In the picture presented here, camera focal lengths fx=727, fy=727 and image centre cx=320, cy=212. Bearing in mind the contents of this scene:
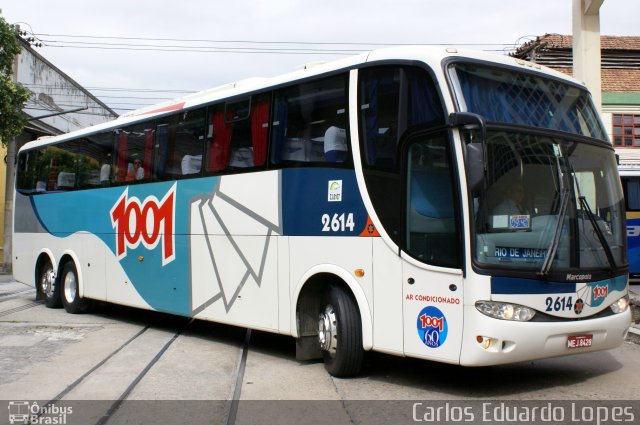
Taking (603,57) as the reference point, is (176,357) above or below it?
below

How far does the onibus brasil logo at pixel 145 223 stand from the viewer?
10938 millimetres

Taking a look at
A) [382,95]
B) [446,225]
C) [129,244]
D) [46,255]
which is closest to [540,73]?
[382,95]

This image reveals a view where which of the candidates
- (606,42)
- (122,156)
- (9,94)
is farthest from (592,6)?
(606,42)

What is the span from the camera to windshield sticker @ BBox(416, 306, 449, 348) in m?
6.52

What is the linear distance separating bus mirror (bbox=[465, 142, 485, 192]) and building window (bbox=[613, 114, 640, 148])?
94.6 feet

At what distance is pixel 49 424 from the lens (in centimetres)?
592

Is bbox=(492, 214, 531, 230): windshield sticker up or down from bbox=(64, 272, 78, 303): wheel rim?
up

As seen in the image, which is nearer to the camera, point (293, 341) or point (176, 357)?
point (176, 357)

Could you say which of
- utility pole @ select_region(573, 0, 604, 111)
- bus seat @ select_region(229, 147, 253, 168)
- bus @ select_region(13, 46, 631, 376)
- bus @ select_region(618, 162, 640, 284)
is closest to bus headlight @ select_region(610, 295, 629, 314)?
bus @ select_region(13, 46, 631, 376)

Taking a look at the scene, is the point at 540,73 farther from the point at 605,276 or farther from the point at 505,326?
the point at 505,326

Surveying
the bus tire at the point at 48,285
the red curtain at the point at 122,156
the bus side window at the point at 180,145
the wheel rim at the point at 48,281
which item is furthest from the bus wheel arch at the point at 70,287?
the bus side window at the point at 180,145

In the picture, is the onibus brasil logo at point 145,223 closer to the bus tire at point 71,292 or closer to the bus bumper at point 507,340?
the bus tire at point 71,292

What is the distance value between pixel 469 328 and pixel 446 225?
36.6 inches

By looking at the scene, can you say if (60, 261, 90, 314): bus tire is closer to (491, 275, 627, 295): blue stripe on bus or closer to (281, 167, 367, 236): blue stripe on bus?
(281, 167, 367, 236): blue stripe on bus
